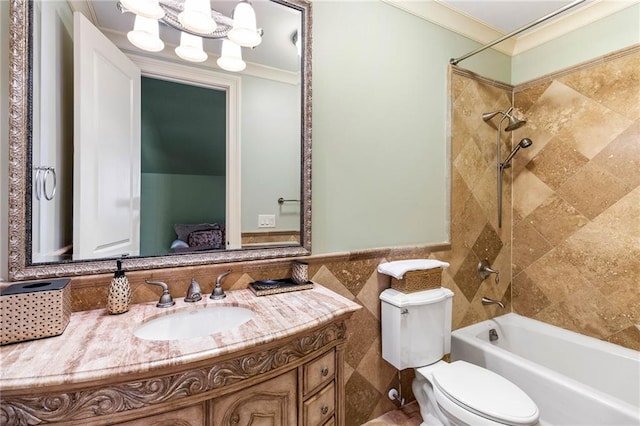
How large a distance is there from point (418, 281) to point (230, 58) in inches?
58.9

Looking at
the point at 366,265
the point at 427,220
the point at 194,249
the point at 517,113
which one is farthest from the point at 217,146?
the point at 517,113

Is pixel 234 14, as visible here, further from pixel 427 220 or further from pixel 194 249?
pixel 427 220

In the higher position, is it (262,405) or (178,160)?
(178,160)

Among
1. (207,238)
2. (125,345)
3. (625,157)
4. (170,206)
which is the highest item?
(625,157)

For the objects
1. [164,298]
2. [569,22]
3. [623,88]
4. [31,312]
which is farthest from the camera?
[569,22]

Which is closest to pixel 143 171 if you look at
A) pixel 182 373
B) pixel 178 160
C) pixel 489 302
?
pixel 178 160

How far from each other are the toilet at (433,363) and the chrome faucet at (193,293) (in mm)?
1002

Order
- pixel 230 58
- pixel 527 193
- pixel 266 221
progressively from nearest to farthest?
pixel 230 58
pixel 266 221
pixel 527 193

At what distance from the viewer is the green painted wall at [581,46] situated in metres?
1.79

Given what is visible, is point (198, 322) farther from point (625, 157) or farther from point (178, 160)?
point (625, 157)

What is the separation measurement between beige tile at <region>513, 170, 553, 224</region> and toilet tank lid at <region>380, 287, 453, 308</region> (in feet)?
3.81

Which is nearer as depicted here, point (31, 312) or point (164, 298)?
point (31, 312)

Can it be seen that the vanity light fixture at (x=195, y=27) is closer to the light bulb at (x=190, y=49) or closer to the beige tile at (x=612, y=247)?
the light bulb at (x=190, y=49)

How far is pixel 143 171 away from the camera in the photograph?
48.1 inches
